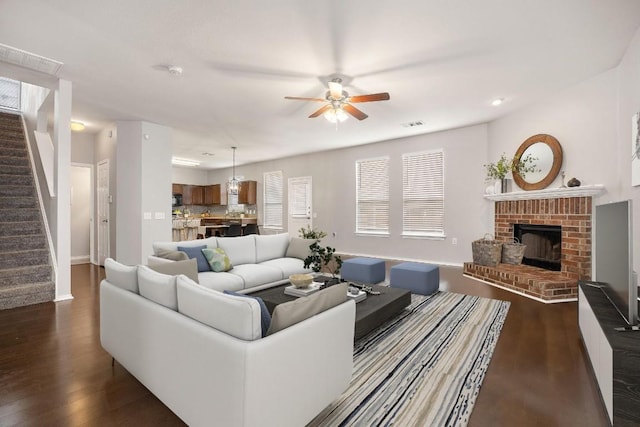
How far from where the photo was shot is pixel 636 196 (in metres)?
3.13

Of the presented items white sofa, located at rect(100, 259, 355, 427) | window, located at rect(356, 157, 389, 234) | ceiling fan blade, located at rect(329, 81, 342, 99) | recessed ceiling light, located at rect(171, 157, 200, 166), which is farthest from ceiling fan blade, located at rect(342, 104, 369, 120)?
recessed ceiling light, located at rect(171, 157, 200, 166)

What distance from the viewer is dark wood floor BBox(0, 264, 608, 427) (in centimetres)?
177

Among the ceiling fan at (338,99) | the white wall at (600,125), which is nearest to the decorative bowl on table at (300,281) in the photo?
the ceiling fan at (338,99)

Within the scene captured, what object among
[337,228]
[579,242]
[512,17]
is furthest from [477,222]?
[512,17]

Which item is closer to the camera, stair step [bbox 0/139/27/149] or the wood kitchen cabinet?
stair step [bbox 0/139/27/149]

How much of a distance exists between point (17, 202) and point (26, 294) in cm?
183

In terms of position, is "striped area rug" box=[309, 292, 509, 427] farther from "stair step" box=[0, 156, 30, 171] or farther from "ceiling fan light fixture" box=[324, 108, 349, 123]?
"stair step" box=[0, 156, 30, 171]

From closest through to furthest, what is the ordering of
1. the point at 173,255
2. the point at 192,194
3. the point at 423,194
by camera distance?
1. the point at 173,255
2. the point at 423,194
3. the point at 192,194

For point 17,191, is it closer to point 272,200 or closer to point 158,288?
point 158,288

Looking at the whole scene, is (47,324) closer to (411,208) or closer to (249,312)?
(249,312)

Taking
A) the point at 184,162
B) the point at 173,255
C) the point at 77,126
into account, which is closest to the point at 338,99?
the point at 173,255

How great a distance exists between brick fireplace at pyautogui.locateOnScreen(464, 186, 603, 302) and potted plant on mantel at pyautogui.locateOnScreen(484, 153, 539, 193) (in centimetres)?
35

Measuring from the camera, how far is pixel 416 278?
4.19 metres

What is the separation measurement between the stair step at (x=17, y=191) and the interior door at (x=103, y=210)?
120 centimetres
